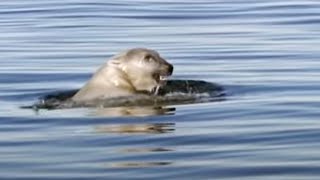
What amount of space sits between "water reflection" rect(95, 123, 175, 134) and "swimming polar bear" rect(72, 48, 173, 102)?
2.81 m

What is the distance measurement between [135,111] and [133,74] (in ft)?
6.47

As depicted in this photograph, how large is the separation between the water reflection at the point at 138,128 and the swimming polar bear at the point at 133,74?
9.22ft

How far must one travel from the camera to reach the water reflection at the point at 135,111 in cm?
1323

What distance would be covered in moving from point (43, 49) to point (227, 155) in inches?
393

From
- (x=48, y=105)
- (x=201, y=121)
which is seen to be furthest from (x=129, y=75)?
(x=201, y=121)

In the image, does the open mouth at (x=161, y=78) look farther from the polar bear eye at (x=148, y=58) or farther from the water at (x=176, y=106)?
the water at (x=176, y=106)

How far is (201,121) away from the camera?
488 inches

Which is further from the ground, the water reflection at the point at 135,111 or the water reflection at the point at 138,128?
the water reflection at the point at 138,128

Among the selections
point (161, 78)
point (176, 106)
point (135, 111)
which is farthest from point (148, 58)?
point (135, 111)

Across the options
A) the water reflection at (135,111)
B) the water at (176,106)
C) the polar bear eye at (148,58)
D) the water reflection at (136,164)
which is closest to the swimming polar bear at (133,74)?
the polar bear eye at (148,58)

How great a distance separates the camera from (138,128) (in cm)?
1201

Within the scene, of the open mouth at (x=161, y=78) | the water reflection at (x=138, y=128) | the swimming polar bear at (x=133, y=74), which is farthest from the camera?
the open mouth at (x=161, y=78)

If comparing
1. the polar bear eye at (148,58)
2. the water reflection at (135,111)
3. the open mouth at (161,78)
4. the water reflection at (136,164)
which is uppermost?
the polar bear eye at (148,58)

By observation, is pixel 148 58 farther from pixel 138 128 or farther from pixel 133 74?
pixel 138 128
